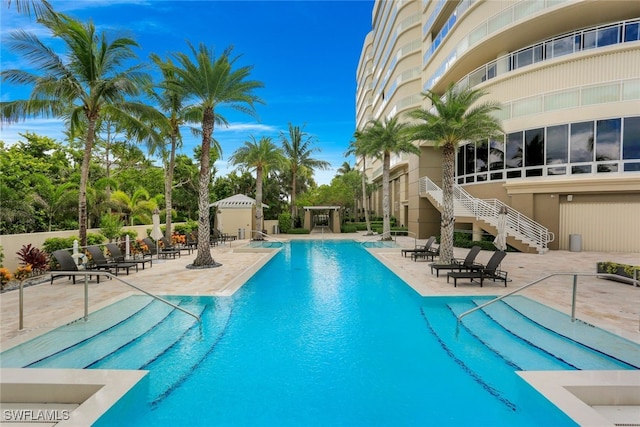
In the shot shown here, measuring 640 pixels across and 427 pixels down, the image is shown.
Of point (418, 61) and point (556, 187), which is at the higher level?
point (418, 61)

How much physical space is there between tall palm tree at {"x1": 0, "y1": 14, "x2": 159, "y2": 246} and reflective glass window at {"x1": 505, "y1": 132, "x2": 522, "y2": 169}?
66.1 feet

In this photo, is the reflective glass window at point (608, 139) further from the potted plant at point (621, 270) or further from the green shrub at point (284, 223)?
the green shrub at point (284, 223)

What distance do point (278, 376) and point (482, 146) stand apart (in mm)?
21287

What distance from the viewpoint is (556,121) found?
1762cm

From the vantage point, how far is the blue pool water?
4.32 meters

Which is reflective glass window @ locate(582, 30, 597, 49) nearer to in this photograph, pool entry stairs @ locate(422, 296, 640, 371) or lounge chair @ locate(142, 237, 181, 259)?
pool entry stairs @ locate(422, 296, 640, 371)

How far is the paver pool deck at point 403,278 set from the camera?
6953mm

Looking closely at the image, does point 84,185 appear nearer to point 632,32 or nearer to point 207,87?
point 207,87

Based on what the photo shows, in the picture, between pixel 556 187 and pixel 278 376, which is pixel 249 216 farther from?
pixel 278 376

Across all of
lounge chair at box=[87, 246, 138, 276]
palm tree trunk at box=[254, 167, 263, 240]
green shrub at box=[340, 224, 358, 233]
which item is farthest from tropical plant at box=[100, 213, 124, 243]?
green shrub at box=[340, 224, 358, 233]

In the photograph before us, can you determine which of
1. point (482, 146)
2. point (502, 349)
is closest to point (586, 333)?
point (502, 349)

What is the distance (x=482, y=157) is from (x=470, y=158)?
1.24 m

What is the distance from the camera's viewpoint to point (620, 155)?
16391 mm

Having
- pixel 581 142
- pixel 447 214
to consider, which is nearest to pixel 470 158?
pixel 581 142
